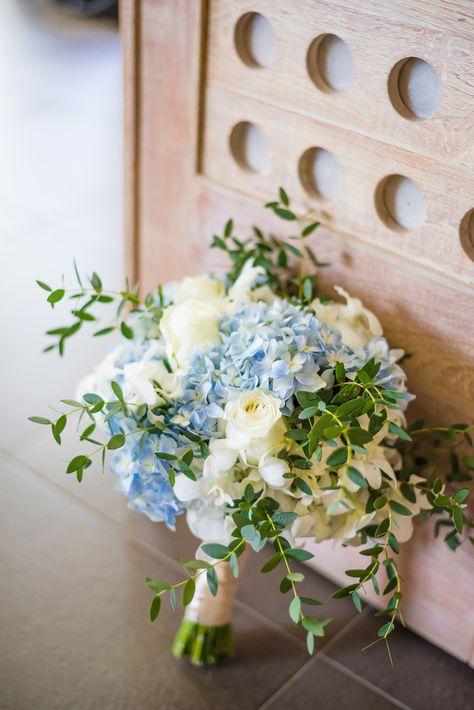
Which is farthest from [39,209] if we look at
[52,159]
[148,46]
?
[148,46]

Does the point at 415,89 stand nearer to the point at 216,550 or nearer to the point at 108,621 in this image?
the point at 216,550

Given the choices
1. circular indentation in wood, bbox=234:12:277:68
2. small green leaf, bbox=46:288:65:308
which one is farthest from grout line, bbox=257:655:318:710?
circular indentation in wood, bbox=234:12:277:68

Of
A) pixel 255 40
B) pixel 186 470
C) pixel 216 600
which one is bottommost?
pixel 216 600

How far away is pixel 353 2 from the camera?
114 cm

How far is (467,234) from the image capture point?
1158 millimetres

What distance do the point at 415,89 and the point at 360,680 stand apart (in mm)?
883

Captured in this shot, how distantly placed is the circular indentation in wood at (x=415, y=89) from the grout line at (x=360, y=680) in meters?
0.84

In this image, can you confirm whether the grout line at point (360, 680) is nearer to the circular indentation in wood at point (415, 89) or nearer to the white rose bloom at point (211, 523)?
the white rose bloom at point (211, 523)

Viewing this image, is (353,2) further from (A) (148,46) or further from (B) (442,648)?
(B) (442,648)

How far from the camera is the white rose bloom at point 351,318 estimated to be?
1.23 metres

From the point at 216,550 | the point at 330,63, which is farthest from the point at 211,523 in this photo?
the point at 330,63

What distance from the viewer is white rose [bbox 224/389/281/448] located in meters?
1.06

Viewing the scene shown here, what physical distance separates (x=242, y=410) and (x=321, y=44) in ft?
1.74

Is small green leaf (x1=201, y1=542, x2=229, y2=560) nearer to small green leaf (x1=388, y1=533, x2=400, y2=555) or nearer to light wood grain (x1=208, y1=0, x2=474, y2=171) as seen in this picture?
small green leaf (x1=388, y1=533, x2=400, y2=555)
